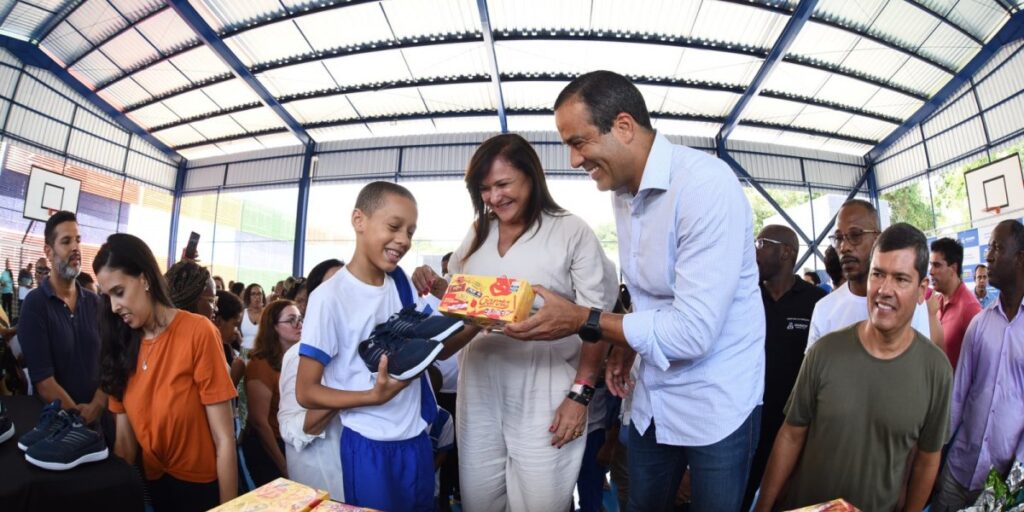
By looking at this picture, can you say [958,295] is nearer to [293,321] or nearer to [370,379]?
[370,379]

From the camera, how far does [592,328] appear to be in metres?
1.38

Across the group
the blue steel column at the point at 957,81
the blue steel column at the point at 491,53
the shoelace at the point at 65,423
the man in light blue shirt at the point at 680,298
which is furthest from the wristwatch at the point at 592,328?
the blue steel column at the point at 957,81

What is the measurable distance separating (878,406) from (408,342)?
1.56 m

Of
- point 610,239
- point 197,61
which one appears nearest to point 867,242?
point 610,239

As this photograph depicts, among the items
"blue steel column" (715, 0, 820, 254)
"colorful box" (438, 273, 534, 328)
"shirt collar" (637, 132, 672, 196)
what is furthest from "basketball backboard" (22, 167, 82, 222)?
"blue steel column" (715, 0, 820, 254)

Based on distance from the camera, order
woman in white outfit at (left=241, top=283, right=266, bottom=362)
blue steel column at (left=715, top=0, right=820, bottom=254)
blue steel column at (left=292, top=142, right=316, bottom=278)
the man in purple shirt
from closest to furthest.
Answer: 1. the man in purple shirt
2. woman in white outfit at (left=241, top=283, right=266, bottom=362)
3. blue steel column at (left=715, top=0, right=820, bottom=254)
4. blue steel column at (left=292, top=142, right=316, bottom=278)

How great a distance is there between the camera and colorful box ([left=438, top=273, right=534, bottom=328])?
141 cm

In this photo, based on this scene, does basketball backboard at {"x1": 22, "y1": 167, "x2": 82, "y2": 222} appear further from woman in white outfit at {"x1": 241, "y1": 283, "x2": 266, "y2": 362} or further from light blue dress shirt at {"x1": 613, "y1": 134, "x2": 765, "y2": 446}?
light blue dress shirt at {"x1": 613, "y1": 134, "x2": 765, "y2": 446}

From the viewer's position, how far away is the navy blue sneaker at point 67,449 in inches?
61.4

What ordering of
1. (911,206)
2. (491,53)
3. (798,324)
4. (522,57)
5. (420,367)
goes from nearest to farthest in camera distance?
1. (420,367)
2. (798,324)
3. (491,53)
4. (522,57)
5. (911,206)

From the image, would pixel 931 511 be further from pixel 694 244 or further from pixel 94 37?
pixel 94 37

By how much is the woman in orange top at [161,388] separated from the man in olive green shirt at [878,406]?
6.64ft

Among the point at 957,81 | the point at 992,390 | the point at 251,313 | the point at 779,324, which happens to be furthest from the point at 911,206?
the point at 251,313

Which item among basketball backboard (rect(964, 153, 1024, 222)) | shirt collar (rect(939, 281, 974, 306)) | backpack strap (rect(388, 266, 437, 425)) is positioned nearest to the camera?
backpack strap (rect(388, 266, 437, 425))
